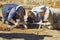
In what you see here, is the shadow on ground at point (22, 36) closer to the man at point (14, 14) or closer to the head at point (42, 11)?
the man at point (14, 14)

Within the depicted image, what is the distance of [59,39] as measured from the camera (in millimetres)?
7434

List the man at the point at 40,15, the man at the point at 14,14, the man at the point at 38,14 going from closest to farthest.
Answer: the man at the point at 14,14 < the man at the point at 40,15 < the man at the point at 38,14

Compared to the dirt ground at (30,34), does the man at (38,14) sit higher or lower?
higher

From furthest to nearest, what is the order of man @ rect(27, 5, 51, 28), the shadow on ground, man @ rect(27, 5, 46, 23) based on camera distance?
man @ rect(27, 5, 46, 23) < man @ rect(27, 5, 51, 28) < the shadow on ground

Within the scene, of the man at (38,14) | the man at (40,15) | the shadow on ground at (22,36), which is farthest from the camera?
the man at (38,14)

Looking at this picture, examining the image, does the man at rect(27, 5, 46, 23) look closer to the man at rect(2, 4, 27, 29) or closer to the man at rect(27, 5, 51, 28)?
the man at rect(27, 5, 51, 28)

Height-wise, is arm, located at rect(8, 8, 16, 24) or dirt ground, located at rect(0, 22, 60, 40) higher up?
arm, located at rect(8, 8, 16, 24)

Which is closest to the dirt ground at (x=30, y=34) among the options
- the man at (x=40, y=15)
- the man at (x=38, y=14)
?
the man at (x=40, y=15)

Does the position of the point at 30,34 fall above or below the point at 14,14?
below

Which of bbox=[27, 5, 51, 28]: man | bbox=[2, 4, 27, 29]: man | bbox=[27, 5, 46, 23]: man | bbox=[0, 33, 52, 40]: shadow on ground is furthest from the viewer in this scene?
bbox=[27, 5, 46, 23]: man

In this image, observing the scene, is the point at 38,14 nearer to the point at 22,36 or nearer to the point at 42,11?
the point at 42,11

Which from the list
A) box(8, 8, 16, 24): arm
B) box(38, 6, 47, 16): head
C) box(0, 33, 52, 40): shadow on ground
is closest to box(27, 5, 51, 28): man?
box(38, 6, 47, 16): head

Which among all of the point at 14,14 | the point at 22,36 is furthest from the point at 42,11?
the point at 22,36

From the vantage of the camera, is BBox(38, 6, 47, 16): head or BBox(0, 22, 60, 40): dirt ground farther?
BBox(38, 6, 47, 16): head
